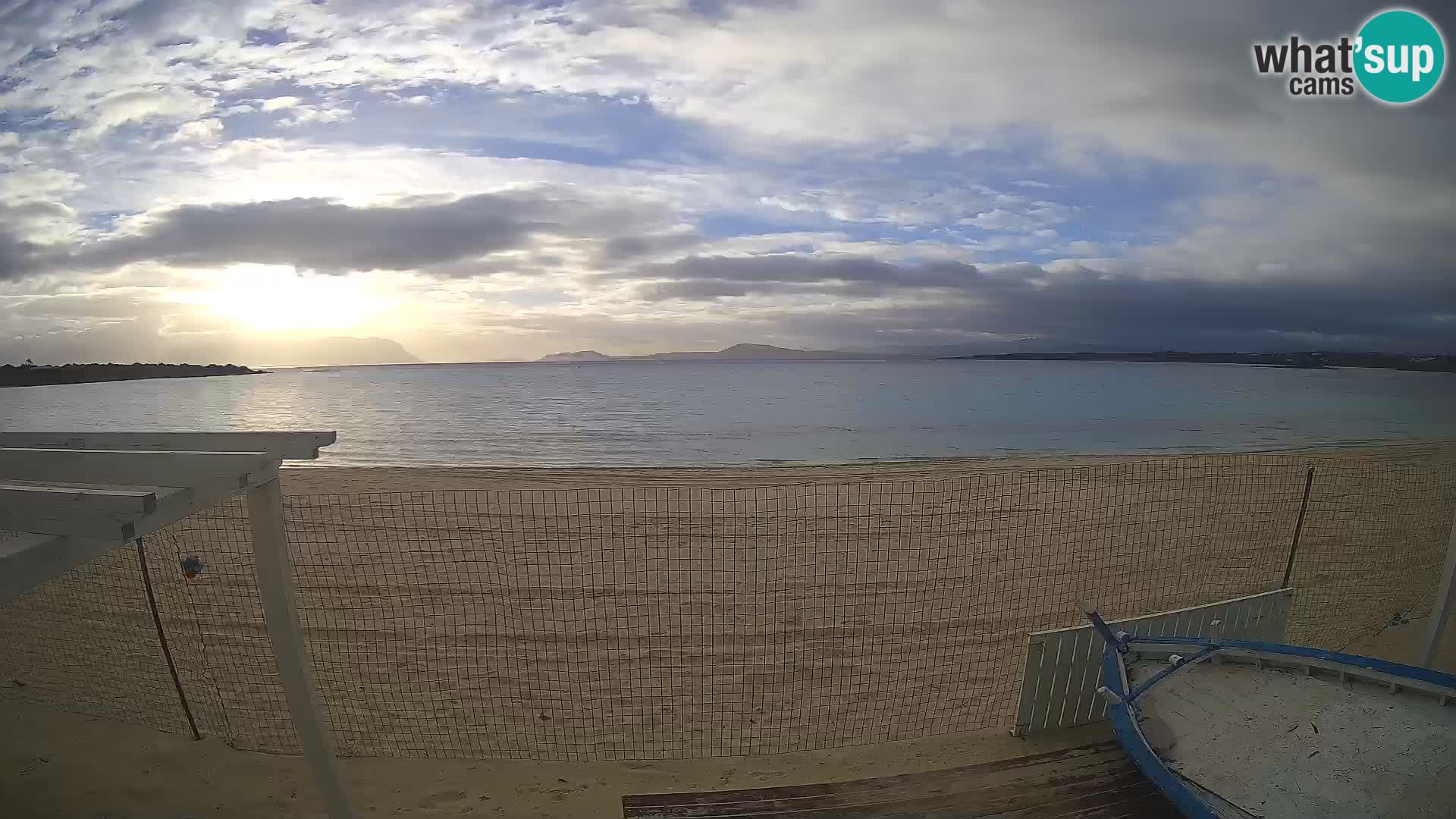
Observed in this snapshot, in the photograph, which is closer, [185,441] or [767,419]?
[185,441]

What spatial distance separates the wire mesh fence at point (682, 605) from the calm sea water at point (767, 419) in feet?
18.2

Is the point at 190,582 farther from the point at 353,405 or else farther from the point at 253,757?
the point at 353,405

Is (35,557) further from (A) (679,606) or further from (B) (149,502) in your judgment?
(A) (679,606)

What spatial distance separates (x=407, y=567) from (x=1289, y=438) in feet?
117

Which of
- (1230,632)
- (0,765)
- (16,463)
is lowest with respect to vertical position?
(0,765)

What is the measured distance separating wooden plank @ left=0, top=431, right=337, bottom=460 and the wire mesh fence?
102 inches

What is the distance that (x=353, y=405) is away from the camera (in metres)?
61.9

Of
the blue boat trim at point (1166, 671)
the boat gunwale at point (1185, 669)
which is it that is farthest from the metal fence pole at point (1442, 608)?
the blue boat trim at point (1166, 671)

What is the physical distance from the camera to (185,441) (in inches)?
147

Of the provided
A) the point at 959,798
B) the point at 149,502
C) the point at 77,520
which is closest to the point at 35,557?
the point at 77,520

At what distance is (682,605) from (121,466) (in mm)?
6855

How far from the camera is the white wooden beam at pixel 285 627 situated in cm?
343

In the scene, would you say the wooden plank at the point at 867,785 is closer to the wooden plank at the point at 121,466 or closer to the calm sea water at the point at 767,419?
the wooden plank at the point at 121,466

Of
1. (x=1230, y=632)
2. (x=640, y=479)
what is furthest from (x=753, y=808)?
(x=640, y=479)
